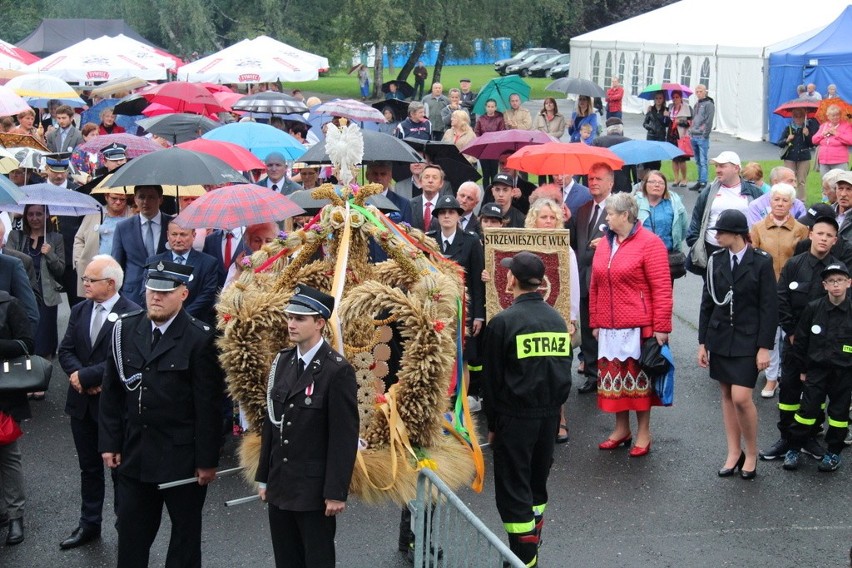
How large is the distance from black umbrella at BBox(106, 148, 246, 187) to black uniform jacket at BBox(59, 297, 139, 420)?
68.7 inches

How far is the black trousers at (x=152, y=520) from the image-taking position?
6.19 meters

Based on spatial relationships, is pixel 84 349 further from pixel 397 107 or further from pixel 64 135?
pixel 397 107

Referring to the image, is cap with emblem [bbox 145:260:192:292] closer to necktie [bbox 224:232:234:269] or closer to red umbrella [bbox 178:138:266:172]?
necktie [bbox 224:232:234:269]

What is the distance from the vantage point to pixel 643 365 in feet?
27.7

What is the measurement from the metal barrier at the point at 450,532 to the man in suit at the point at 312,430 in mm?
429

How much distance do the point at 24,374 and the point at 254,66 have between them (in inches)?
590

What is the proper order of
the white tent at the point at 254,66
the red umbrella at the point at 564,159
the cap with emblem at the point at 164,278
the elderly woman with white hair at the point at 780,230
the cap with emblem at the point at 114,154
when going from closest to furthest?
the cap with emblem at the point at 164,278, the elderly woman with white hair at the point at 780,230, the red umbrella at the point at 564,159, the cap with emblem at the point at 114,154, the white tent at the point at 254,66

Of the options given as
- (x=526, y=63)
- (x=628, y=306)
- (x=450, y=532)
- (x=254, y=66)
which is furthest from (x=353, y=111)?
(x=526, y=63)

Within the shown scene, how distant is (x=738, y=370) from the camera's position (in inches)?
312

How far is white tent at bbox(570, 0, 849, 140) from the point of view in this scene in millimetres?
30609

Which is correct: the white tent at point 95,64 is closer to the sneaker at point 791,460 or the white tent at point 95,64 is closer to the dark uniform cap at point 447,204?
the dark uniform cap at point 447,204

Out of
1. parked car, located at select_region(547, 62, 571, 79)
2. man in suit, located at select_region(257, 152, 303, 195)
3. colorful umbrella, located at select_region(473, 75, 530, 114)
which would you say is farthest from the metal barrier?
parked car, located at select_region(547, 62, 571, 79)

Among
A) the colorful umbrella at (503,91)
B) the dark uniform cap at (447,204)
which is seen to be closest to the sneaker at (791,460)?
the dark uniform cap at (447,204)

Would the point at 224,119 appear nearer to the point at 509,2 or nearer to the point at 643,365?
the point at 643,365
